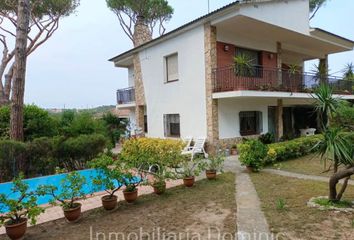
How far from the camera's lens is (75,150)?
11430 mm

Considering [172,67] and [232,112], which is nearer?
[232,112]

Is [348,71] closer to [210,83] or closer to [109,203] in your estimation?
[210,83]

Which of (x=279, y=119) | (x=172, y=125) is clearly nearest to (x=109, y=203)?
(x=172, y=125)

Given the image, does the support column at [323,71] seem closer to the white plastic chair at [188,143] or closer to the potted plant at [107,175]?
the white plastic chair at [188,143]

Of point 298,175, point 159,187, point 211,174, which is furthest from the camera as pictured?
point 298,175

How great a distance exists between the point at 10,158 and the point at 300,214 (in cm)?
960

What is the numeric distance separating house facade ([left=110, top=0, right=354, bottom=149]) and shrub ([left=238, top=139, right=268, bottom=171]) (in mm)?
2714

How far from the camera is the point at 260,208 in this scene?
603 cm

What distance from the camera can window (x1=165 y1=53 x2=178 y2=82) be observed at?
15547mm

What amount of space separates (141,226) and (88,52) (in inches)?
1049

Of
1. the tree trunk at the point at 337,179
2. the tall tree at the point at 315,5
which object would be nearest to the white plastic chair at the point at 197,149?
the tree trunk at the point at 337,179

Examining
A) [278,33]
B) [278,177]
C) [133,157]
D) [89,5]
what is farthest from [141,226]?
[89,5]

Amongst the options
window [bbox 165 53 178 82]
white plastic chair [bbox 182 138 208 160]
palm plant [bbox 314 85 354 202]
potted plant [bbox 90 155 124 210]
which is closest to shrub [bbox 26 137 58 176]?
potted plant [bbox 90 155 124 210]

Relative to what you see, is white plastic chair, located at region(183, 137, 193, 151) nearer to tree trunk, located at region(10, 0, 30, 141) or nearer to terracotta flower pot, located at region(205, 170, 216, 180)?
terracotta flower pot, located at region(205, 170, 216, 180)
